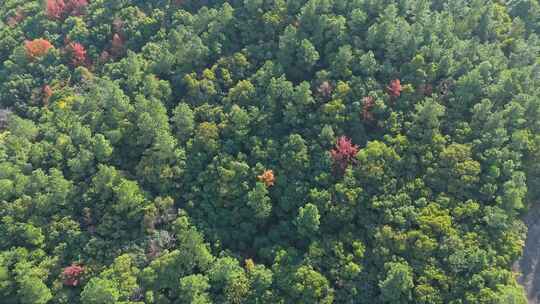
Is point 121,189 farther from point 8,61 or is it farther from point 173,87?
point 8,61

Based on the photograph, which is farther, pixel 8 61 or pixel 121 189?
pixel 8 61

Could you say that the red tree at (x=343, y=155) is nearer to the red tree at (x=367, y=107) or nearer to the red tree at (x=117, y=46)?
the red tree at (x=367, y=107)

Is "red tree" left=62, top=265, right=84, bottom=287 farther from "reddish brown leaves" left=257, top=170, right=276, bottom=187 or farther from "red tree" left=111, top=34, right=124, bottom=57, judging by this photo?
"red tree" left=111, top=34, right=124, bottom=57

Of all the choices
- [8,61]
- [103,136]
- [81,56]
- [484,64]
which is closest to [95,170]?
[103,136]

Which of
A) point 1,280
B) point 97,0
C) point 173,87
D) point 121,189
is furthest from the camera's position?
point 97,0

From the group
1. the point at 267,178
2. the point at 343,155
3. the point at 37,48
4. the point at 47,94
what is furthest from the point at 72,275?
the point at 37,48

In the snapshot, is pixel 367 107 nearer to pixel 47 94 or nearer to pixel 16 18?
pixel 47 94

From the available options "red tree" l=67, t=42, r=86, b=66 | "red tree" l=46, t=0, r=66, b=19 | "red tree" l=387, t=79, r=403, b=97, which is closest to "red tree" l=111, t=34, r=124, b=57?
"red tree" l=67, t=42, r=86, b=66
